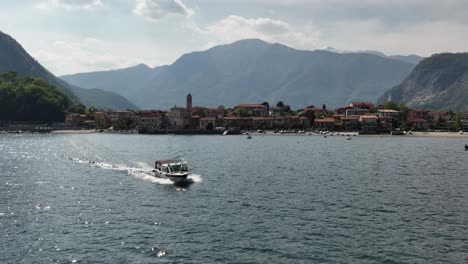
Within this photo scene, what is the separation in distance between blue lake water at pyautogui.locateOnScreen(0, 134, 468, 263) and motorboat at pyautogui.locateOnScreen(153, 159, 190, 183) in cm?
151

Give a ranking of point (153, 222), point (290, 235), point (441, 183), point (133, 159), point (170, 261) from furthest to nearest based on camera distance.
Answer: point (133, 159)
point (441, 183)
point (153, 222)
point (290, 235)
point (170, 261)

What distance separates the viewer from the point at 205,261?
96.6 feet

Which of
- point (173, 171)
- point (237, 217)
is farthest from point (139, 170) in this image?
point (237, 217)

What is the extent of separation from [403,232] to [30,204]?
33.4m

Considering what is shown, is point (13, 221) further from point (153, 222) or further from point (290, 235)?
point (290, 235)

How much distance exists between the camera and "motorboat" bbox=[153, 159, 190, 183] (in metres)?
60.1

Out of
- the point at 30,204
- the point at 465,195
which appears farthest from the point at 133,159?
the point at 465,195

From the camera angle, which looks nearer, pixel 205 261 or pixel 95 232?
pixel 205 261

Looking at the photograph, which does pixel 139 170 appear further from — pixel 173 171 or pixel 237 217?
pixel 237 217

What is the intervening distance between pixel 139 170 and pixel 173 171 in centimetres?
1413

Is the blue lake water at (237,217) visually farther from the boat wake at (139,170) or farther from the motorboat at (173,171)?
the motorboat at (173,171)

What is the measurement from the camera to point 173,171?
62719 mm

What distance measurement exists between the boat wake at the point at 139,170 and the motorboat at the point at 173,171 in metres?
0.85

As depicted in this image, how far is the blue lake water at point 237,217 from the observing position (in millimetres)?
30922
